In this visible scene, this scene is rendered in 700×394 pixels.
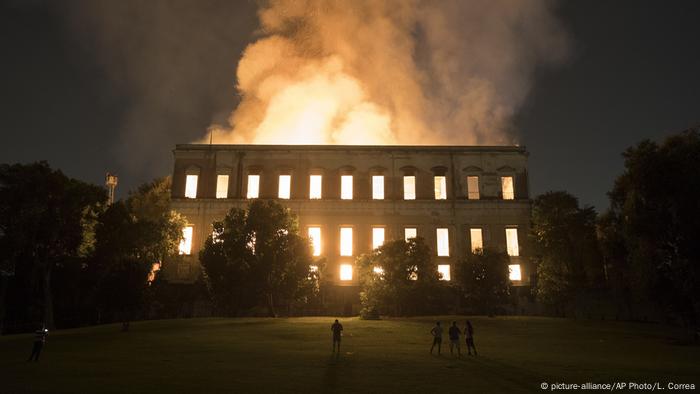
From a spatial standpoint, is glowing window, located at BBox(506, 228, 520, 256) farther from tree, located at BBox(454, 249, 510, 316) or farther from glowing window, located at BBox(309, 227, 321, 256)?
glowing window, located at BBox(309, 227, 321, 256)

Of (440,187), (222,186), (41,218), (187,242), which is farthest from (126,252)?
(440,187)

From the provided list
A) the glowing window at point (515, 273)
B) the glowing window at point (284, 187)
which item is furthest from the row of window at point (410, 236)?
the glowing window at point (284, 187)

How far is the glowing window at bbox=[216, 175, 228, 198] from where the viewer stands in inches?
2201

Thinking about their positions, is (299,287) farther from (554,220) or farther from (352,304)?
(554,220)

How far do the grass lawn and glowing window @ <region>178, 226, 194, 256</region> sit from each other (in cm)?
2073

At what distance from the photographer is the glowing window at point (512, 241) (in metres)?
53.7

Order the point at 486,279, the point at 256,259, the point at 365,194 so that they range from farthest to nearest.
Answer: the point at 365,194 < the point at 486,279 < the point at 256,259

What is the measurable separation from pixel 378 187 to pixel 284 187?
10.2 metres

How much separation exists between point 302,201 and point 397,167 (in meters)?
11.2

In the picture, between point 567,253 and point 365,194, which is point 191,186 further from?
point 567,253

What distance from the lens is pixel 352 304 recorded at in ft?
165

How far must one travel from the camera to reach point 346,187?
56250 millimetres

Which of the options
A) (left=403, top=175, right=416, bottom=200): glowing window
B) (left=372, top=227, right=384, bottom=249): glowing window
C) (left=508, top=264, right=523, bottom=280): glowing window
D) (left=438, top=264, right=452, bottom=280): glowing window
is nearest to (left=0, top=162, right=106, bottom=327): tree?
(left=372, top=227, right=384, bottom=249): glowing window

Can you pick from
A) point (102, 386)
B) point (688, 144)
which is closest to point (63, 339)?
point (102, 386)
